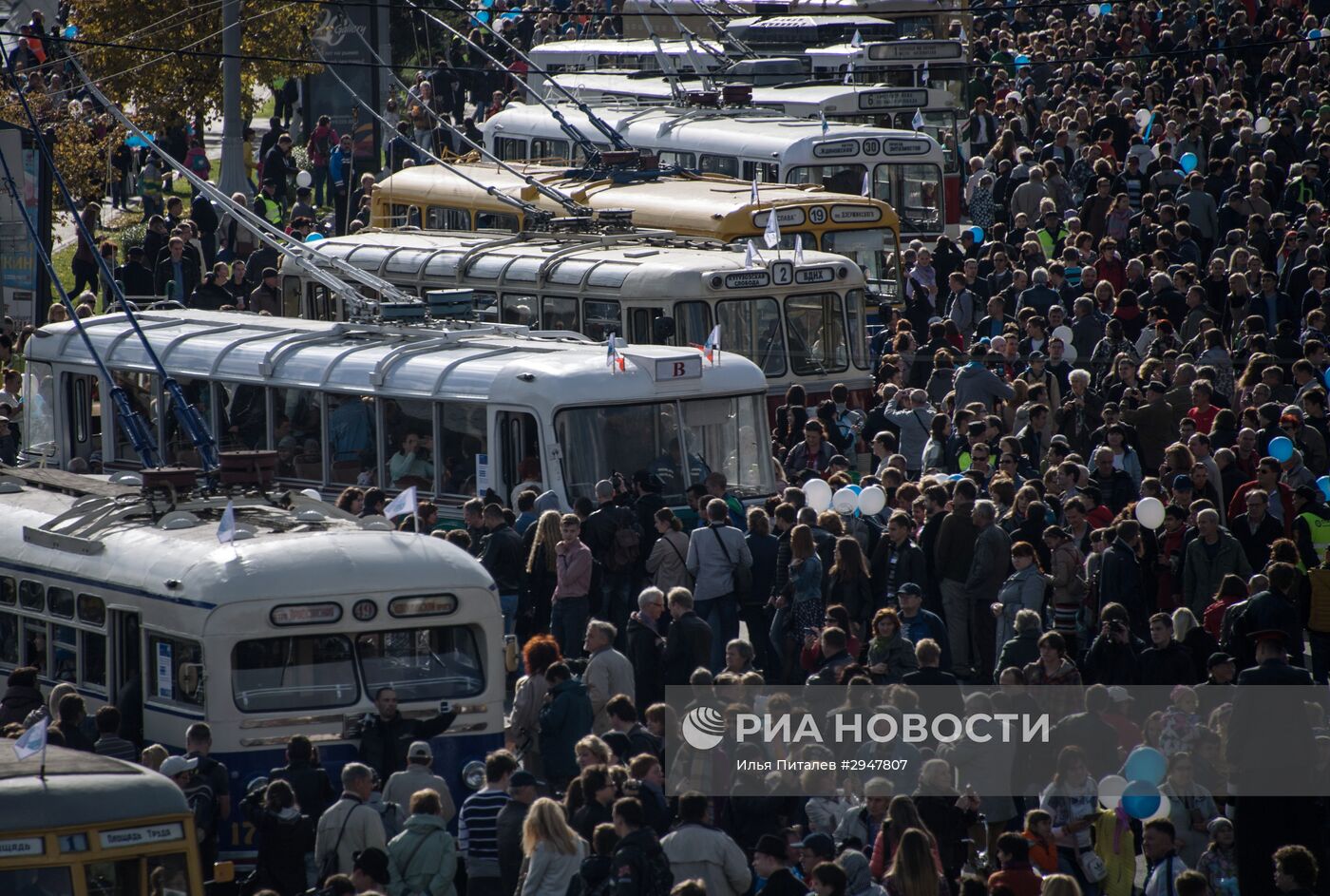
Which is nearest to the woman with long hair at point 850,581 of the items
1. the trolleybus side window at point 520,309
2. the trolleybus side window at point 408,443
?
the trolleybus side window at point 408,443

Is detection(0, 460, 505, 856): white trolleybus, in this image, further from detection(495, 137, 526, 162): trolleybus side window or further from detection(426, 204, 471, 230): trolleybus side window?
detection(495, 137, 526, 162): trolleybus side window

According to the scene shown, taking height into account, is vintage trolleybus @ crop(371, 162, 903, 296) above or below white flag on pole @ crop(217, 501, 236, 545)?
above

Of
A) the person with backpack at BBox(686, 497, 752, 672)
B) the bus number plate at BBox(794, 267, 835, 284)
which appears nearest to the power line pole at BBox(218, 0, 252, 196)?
the bus number plate at BBox(794, 267, 835, 284)

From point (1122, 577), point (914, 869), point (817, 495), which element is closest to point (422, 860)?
point (914, 869)

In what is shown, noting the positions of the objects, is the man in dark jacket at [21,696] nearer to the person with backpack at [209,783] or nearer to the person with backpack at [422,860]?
the person with backpack at [209,783]

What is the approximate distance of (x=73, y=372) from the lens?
817 inches

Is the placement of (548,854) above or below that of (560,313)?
below

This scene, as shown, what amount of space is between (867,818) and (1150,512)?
16.4ft

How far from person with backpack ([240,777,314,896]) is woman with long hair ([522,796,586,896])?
1.36m

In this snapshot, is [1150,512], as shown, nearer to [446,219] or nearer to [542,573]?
[542,573]

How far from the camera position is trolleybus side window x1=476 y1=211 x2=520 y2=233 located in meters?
26.7

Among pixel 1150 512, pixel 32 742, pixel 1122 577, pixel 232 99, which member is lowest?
pixel 1122 577

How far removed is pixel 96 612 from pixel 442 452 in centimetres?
503

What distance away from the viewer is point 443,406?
1806 centimetres
